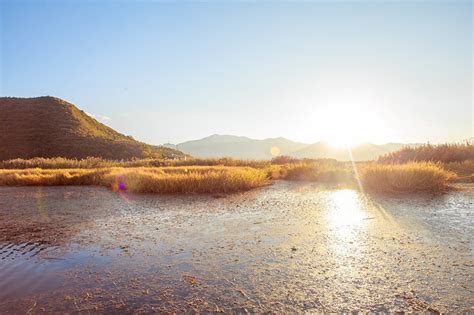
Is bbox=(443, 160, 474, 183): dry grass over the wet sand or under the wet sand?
over

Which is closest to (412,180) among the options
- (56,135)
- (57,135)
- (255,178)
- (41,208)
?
(255,178)

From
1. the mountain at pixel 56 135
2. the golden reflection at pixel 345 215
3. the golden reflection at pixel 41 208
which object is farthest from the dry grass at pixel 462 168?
the mountain at pixel 56 135

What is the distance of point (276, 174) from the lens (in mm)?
14219

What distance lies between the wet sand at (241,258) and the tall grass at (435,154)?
340 inches

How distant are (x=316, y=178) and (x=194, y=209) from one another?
7.09 m

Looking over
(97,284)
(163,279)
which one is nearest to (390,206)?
(163,279)

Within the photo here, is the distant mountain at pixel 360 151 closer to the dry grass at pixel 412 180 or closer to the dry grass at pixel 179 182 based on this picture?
the dry grass at pixel 412 180

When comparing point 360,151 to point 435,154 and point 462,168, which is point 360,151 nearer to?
point 435,154

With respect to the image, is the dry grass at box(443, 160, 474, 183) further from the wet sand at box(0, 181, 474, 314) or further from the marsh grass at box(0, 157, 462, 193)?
the wet sand at box(0, 181, 474, 314)

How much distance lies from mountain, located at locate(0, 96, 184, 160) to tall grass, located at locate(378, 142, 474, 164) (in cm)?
2860

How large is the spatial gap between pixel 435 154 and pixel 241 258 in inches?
585

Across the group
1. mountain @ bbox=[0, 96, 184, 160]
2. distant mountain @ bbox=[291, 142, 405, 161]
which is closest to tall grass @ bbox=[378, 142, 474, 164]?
distant mountain @ bbox=[291, 142, 405, 161]

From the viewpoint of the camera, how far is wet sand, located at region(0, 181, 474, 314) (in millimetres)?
2840

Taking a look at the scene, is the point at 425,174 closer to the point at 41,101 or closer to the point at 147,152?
the point at 147,152
